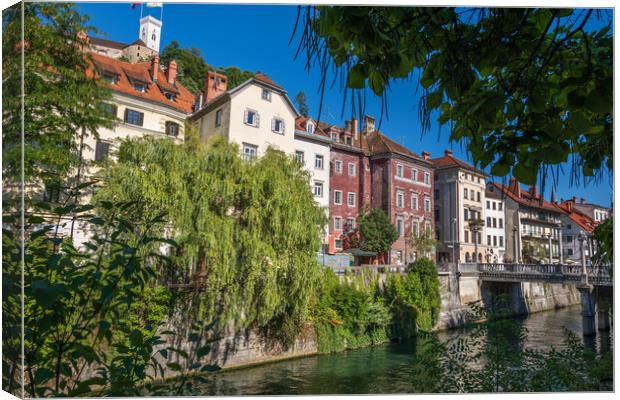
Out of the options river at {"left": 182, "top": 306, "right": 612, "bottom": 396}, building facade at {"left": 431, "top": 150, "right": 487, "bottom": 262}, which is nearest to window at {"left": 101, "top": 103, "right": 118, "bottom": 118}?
river at {"left": 182, "top": 306, "right": 612, "bottom": 396}

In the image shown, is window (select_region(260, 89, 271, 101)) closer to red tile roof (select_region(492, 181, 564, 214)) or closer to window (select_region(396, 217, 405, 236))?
window (select_region(396, 217, 405, 236))

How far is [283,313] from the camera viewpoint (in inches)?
279

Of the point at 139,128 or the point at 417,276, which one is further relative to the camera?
the point at 417,276

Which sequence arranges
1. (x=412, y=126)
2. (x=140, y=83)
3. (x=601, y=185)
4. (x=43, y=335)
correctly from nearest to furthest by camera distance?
(x=43, y=335) < (x=601, y=185) < (x=412, y=126) < (x=140, y=83)

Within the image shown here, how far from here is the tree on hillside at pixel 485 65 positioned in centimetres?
118

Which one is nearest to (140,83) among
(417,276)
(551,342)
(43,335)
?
(43,335)

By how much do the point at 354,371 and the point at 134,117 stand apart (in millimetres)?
4033

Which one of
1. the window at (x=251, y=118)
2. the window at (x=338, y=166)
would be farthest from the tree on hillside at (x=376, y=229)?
the window at (x=251, y=118)

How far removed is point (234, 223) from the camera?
22.5 ft

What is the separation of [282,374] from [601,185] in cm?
457

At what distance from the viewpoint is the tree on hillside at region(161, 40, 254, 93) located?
153 inches

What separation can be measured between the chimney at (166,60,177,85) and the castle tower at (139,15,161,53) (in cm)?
37

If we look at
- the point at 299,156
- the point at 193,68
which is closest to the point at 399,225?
the point at 299,156

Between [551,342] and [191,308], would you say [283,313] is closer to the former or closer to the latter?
[191,308]
